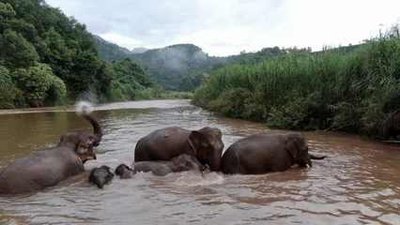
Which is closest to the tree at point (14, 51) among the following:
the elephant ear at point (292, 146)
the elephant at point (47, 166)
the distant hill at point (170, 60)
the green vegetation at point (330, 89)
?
the green vegetation at point (330, 89)

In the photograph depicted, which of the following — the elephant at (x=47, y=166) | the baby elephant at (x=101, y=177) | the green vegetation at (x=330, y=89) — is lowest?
the baby elephant at (x=101, y=177)

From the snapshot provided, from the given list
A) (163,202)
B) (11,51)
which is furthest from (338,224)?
(11,51)

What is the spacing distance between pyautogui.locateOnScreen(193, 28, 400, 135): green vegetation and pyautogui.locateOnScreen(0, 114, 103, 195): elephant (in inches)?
267

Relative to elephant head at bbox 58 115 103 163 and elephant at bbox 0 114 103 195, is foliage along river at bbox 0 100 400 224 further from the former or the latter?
elephant head at bbox 58 115 103 163

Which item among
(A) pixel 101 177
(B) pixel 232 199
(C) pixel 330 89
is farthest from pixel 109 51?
(B) pixel 232 199

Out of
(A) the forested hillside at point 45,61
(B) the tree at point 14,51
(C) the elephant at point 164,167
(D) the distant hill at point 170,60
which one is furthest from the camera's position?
(D) the distant hill at point 170,60

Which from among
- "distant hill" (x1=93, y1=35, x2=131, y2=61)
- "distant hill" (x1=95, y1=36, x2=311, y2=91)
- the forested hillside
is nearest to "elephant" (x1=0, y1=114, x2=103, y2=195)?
the forested hillside

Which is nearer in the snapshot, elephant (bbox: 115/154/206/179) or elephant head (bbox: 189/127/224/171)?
elephant (bbox: 115/154/206/179)

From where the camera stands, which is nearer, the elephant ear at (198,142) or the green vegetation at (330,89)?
the elephant ear at (198,142)

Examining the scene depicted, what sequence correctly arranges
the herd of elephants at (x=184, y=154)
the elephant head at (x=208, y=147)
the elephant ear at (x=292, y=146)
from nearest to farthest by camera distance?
1. the herd of elephants at (x=184, y=154)
2. the elephant head at (x=208, y=147)
3. the elephant ear at (x=292, y=146)

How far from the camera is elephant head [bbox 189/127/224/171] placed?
8.59 metres

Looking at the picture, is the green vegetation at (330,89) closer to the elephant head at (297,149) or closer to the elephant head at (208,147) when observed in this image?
the elephant head at (297,149)

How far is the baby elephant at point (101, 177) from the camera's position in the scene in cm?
751

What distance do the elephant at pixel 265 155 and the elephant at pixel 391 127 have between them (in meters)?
3.56
